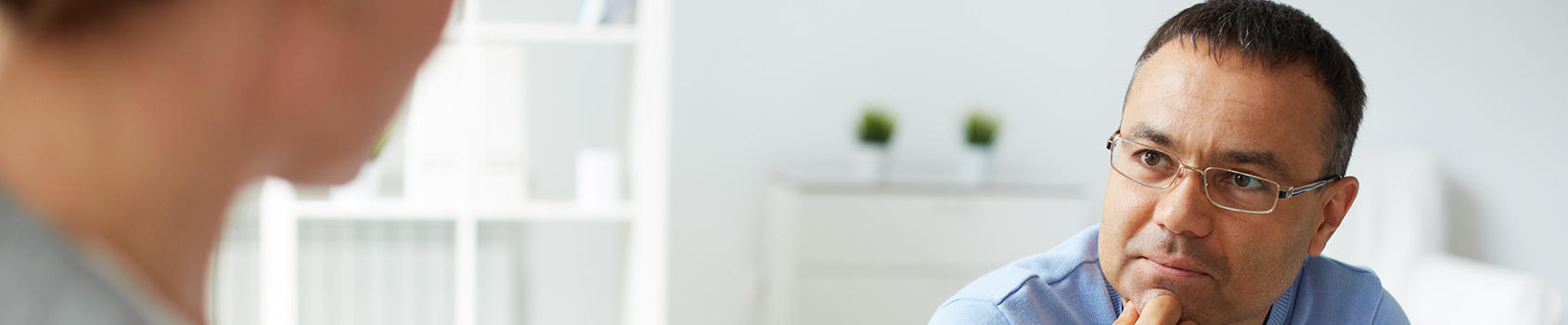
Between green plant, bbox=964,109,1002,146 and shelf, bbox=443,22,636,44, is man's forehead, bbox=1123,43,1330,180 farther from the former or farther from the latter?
green plant, bbox=964,109,1002,146

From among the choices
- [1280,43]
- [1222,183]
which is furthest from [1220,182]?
[1280,43]

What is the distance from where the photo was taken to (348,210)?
2576mm

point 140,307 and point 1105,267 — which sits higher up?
point 140,307

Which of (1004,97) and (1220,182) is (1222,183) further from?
(1004,97)

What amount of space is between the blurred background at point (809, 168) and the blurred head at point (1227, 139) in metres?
1.70

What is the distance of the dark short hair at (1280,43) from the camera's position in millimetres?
932

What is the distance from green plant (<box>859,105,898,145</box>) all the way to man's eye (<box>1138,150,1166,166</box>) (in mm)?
2391

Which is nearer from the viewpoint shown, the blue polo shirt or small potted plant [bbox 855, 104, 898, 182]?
the blue polo shirt

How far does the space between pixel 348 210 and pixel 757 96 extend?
1523mm

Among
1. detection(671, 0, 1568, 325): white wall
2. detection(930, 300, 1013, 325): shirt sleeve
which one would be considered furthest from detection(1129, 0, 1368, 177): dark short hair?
detection(671, 0, 1568, 325): white wall

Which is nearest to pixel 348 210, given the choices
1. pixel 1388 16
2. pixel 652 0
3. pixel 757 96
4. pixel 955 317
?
pixel 652 0

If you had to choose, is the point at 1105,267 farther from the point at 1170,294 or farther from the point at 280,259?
the point at 280,259

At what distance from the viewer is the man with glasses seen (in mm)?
936

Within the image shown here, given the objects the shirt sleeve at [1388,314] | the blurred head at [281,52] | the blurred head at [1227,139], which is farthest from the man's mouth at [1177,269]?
the blurred head at [281,52]
